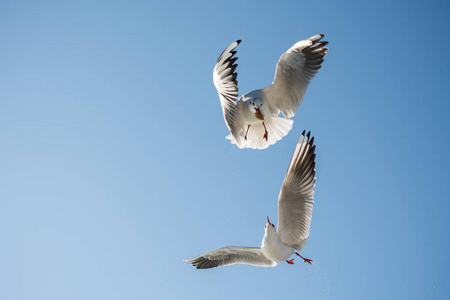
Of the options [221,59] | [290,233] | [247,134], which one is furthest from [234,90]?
[290,233]

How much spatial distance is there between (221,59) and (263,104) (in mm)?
666

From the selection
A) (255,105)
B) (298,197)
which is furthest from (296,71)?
(298,197)

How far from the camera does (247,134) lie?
560 centimetres

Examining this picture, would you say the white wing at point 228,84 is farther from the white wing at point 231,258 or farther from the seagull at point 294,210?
the white wing at point 231,258

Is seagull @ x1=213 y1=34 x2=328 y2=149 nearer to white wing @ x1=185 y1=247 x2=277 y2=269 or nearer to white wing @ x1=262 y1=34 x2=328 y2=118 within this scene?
white wing @ x1=262 y1=34 x2=328 y2=118

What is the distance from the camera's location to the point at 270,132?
5586mm

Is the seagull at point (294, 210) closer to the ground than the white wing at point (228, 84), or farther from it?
→ closer to the ground

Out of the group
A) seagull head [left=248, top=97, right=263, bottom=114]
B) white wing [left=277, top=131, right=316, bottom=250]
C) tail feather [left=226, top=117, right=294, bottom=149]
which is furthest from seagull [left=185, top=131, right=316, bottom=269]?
tail feather [left=226, top=117, right=294, bottom=149]

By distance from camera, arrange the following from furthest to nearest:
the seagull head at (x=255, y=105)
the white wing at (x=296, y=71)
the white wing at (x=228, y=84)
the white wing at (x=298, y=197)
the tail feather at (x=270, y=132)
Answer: the tail feather at (x=270, y=132) → the white wing at (x=296, y=71) → the seagull head at (x=255, y=105) → the white wing at (x=228, y=84) → the white wing at (x=298, y=197)

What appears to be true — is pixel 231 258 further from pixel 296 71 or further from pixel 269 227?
pixel 296 71

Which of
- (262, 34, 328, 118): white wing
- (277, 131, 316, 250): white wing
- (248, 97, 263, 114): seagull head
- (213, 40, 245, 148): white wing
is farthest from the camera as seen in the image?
(262, 34, 328, 118): white wing

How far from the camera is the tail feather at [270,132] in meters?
5.56

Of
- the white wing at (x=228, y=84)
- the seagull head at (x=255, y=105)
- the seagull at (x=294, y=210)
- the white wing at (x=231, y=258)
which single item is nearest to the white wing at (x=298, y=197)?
the seagull at (x=294, y=210)

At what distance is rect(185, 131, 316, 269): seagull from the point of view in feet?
15.5
